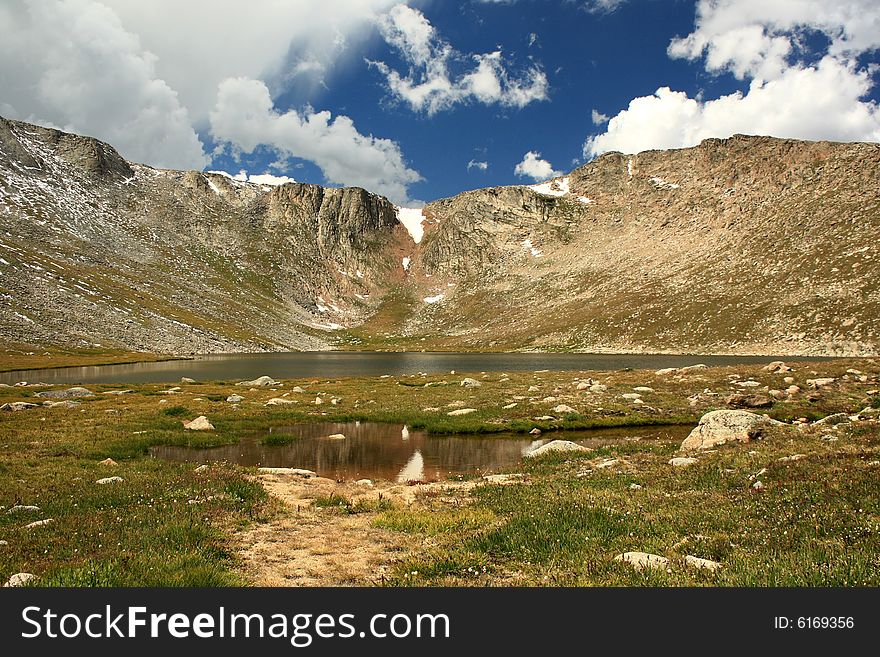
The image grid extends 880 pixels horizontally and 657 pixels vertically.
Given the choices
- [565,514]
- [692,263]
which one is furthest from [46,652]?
[692,263]

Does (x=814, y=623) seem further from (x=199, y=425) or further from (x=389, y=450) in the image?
(x=199, y=425)

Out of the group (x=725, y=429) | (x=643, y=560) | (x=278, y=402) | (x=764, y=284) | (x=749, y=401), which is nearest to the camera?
(x=643, y=560)

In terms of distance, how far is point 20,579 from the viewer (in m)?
8.04

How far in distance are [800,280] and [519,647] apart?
17491 centimetres

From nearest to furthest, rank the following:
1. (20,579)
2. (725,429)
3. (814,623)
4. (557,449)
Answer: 1. (814,623)
2. (20,579)
3. (725,429)
4. (557,449)

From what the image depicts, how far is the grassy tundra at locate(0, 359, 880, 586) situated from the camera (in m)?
8.37

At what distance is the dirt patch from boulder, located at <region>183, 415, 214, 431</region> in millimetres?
16865

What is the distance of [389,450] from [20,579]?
2059 cm

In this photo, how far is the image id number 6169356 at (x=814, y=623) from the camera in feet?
19.0

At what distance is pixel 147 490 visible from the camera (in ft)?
51.3

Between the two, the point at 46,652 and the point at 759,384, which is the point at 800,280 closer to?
the point at 759,384

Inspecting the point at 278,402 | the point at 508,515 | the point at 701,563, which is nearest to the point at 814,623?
the point at 701,563

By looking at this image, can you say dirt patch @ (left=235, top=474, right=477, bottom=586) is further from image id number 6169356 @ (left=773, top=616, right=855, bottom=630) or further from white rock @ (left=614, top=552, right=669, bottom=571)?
image id number 6169356 @ (left=773, top=616, right=855, bottom=630)

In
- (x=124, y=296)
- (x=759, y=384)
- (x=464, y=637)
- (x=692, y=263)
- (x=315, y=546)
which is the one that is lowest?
(x=315, y=546)
